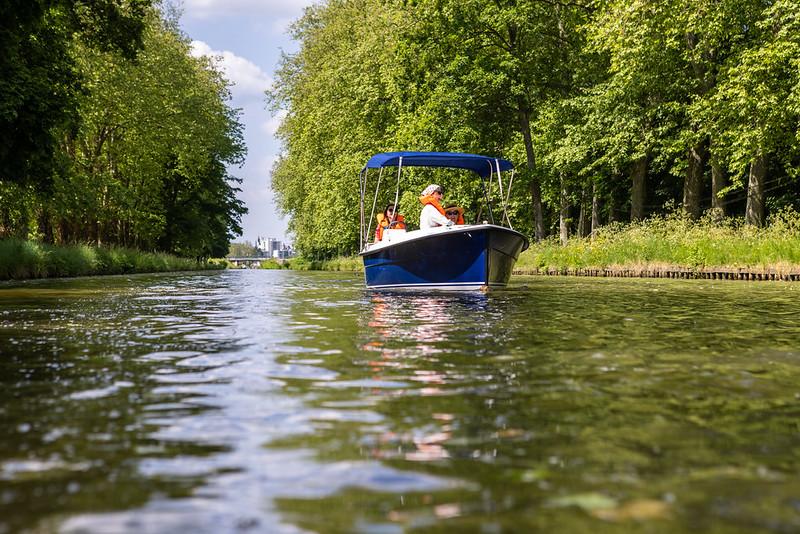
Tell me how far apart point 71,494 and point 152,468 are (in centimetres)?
39

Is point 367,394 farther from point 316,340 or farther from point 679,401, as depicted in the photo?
point 316,340

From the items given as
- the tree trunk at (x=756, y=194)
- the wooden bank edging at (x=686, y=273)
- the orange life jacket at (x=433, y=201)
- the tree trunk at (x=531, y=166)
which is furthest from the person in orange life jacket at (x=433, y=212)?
the tree trunk at (x=531, y=166)

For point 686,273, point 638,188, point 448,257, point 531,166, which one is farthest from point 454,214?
point 531,166

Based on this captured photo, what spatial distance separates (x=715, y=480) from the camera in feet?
9.25

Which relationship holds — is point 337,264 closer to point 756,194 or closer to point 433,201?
point 756,194

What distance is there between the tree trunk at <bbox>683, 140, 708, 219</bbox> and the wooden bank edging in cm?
392

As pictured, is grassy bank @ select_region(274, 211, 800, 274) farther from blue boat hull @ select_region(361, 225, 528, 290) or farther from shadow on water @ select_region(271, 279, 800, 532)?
shadow on water @ select_region(271, 279, 800, 532)

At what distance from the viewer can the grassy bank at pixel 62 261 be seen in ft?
73.3

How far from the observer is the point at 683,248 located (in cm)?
2220

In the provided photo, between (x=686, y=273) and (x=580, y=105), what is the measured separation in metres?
9.99

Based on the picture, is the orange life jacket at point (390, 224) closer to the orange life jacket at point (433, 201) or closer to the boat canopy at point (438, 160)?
the boat canopy at point (438, 160)

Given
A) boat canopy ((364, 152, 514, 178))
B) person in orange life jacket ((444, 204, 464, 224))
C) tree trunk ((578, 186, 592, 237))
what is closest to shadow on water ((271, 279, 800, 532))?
person in orange life jacket ((444, 204, 464, 224))

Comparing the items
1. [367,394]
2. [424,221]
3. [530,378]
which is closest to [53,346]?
[367,394]

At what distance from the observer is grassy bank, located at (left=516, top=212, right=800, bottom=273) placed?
19.2m
